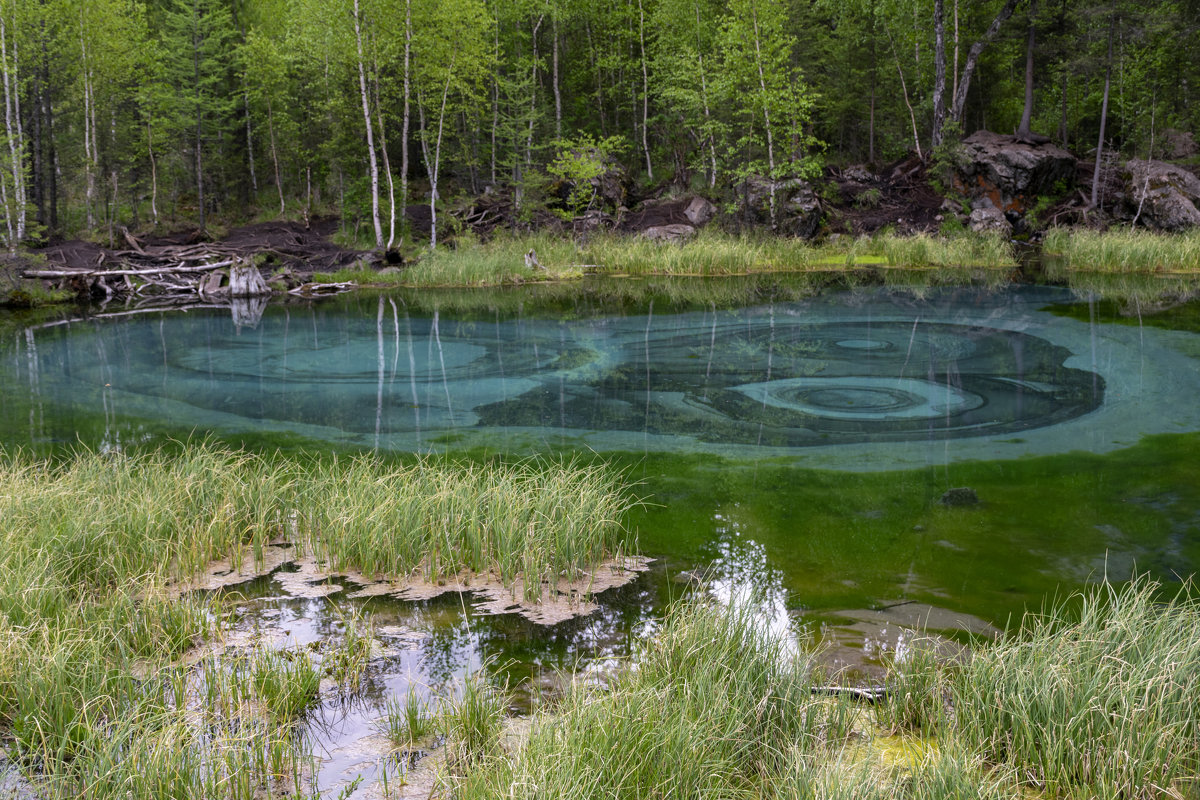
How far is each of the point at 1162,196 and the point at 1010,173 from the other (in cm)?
381

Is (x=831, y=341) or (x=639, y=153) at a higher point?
(x=639, y=153)

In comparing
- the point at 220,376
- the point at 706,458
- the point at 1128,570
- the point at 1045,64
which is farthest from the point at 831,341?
the point at 1045,64

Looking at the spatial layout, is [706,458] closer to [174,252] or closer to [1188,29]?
[174,252]

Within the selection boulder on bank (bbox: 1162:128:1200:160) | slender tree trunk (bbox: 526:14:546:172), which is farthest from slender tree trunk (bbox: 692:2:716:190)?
boulder on bank (bbox: 1162:128:1200:160)

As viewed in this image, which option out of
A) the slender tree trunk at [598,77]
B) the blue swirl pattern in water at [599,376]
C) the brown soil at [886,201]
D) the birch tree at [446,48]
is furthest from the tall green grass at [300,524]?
the slender tree trunk at [598,77]

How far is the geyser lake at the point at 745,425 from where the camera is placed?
444 cm

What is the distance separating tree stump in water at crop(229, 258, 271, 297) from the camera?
1864 centimetres

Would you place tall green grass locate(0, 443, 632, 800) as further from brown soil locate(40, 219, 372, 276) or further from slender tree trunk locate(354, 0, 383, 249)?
slender tree trunk locate(354, 0, 383, 249)

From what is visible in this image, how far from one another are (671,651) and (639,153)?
2926 cm

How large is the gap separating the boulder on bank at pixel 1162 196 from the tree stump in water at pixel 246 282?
876 inches

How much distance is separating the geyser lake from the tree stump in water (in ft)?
10.6

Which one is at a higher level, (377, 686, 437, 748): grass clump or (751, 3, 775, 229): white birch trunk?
(751, 3, 775, 229): white birch trunk

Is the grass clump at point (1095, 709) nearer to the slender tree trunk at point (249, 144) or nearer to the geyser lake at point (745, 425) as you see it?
the geyser lake at point (745, 425)

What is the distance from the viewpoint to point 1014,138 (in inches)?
1006
